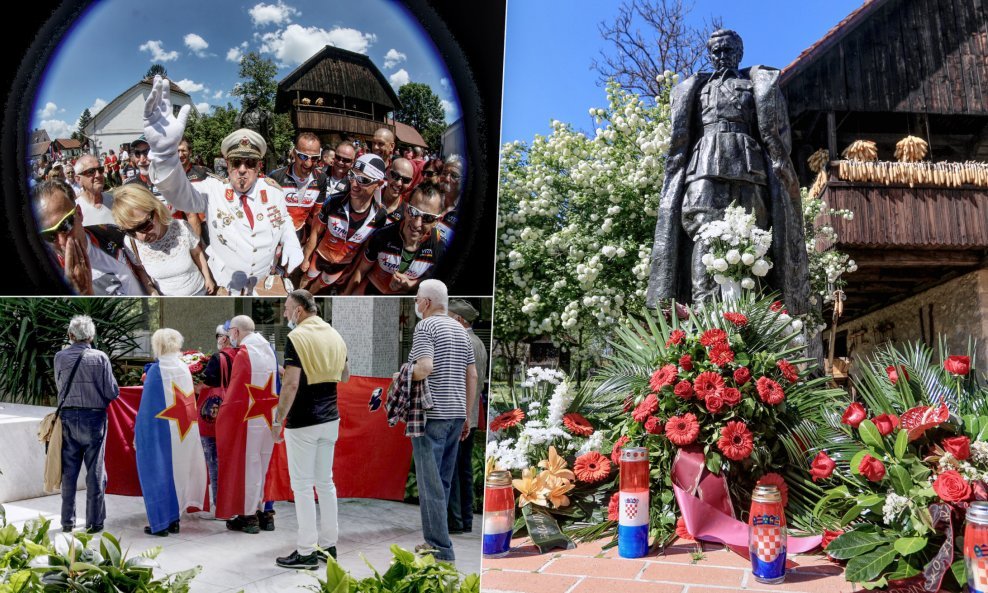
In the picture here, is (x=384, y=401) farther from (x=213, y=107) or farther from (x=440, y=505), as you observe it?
(x=213, y=107)

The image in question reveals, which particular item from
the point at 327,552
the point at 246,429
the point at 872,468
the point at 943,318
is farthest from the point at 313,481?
the point at 943,318

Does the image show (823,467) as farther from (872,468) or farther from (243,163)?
(243,163)

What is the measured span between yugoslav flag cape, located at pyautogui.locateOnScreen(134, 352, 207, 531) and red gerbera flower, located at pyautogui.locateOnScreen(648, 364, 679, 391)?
65.5 inches

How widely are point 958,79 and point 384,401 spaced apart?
1250 cm

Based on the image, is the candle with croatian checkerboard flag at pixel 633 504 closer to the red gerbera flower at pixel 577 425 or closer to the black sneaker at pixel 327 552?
the red gerbera flower at pixel 577 425

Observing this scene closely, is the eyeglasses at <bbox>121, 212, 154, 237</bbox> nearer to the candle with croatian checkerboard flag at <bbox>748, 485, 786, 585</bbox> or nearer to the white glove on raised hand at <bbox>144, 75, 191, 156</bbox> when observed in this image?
the white glove on raised hand at <bbox>144, 75, 191, 156</bbox>

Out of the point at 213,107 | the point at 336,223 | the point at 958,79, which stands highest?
the point at 958,79

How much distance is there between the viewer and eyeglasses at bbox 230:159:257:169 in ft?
9.44

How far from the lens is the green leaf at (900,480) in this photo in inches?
94.3

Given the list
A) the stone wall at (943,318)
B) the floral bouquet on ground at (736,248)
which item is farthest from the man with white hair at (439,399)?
the stone wall at (943,318)

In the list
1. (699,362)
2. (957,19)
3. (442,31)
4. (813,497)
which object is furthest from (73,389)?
(957,19)

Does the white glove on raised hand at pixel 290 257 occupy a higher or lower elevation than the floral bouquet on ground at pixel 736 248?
lower

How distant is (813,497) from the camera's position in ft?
9.95

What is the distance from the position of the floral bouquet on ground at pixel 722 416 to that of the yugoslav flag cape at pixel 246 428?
1341 millimetres
